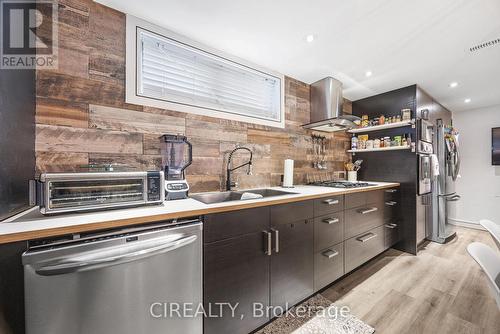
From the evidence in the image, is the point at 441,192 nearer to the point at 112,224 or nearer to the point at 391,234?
the point at 391,234

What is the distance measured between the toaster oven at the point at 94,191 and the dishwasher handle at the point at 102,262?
26cm

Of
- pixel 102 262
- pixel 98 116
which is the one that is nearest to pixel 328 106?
pixel 98 116

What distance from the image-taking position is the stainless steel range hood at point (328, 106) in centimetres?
241

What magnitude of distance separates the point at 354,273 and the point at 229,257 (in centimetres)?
164

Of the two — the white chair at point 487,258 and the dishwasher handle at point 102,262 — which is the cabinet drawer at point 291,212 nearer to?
the dishwasher handle at point 102,262

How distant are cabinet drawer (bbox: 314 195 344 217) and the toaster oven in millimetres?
1186

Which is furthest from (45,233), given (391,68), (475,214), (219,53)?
(475,214)

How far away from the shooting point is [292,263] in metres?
1.46

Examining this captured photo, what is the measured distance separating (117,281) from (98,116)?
3.52ft

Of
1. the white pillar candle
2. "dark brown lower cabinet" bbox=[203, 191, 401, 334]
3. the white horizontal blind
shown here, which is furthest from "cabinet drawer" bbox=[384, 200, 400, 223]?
the white horizontal blind

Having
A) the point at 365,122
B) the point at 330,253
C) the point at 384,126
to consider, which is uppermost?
the point at 365,122

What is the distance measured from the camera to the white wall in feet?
11.2

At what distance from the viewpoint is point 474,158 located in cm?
363

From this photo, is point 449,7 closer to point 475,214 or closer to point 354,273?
point 354,273
